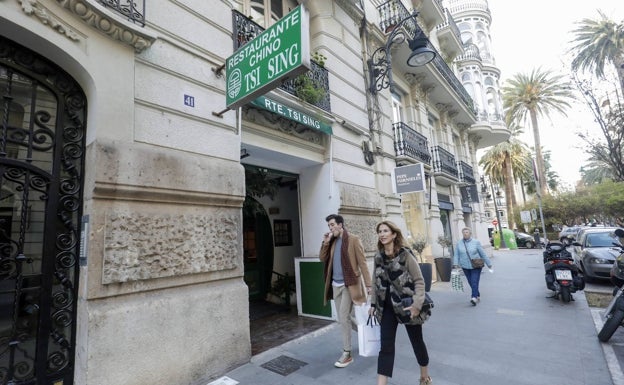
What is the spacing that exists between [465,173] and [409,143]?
7982 mm

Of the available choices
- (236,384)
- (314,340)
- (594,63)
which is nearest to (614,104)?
A: (594,63)

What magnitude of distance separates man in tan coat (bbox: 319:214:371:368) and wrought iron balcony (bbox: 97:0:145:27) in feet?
11.5

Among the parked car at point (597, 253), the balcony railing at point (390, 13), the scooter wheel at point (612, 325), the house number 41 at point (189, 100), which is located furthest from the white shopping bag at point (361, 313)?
the balcony railing at point (390, 13)

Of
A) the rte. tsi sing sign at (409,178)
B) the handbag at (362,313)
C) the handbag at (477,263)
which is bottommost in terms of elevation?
the handbag at (362,313)

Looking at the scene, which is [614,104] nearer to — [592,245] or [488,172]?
[592,245]

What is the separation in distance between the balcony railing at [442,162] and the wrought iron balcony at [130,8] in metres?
11.0

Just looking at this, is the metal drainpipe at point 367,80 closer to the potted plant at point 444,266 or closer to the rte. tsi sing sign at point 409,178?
the rte. tsi sing sign at point 409,178

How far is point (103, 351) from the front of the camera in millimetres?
3090

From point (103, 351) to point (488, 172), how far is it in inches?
1484

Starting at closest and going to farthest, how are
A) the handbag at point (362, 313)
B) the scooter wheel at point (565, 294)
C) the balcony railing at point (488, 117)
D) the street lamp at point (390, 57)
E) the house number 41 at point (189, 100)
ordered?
1. the handbag at point (362, 313)
2. the house number 41 at point (189, 100)
3. the scooter wheel at point (565, 294)
4. the street lamp at point (390, 57)
5. the balcony railing at point (488, 117)

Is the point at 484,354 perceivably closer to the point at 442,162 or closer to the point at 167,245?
the point at 167,245

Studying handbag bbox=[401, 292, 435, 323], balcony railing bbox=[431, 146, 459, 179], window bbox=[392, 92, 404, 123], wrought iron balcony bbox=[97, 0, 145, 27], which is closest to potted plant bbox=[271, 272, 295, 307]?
handbag bbox=[401, 292, 435, 323]

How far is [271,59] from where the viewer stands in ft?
12.2

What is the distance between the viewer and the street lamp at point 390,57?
24.8 feet
